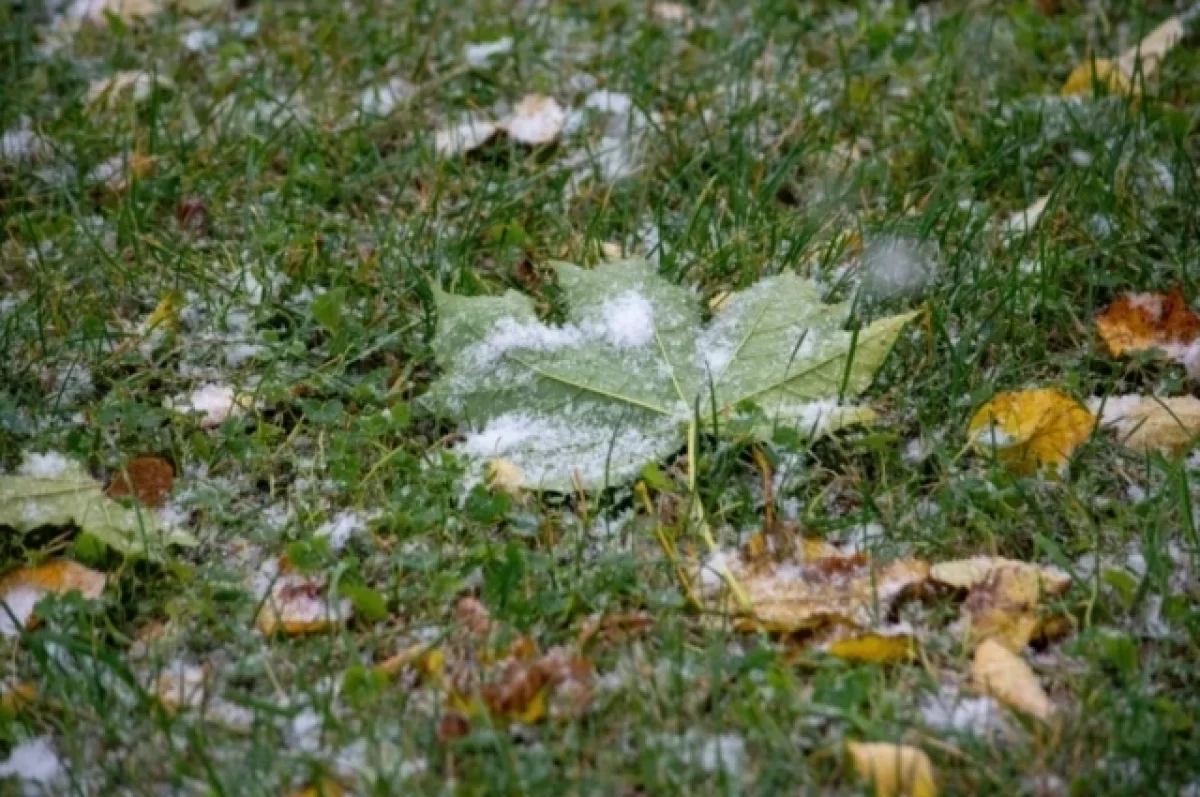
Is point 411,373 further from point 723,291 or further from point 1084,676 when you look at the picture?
point 1084,676

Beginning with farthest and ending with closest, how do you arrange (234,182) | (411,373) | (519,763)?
(234,182)
(411,373)
(519,763)

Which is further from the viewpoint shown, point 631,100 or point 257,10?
point 257,10

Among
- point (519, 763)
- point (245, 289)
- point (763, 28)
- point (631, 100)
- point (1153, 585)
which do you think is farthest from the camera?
point (763, 28)

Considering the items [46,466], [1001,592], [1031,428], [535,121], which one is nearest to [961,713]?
[1001,592]

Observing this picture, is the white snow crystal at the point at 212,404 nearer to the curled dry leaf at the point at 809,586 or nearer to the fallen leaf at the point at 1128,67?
the curled dry leaf at the point at 809,586

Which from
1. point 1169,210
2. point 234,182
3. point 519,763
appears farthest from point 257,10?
point 519,763

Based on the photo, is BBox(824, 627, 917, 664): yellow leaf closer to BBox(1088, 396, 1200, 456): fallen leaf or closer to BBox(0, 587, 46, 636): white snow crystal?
BBox(1088, 396, 1200, 456): fallen leaf

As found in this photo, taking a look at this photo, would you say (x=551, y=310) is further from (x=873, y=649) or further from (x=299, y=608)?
(x=873, y=649)
